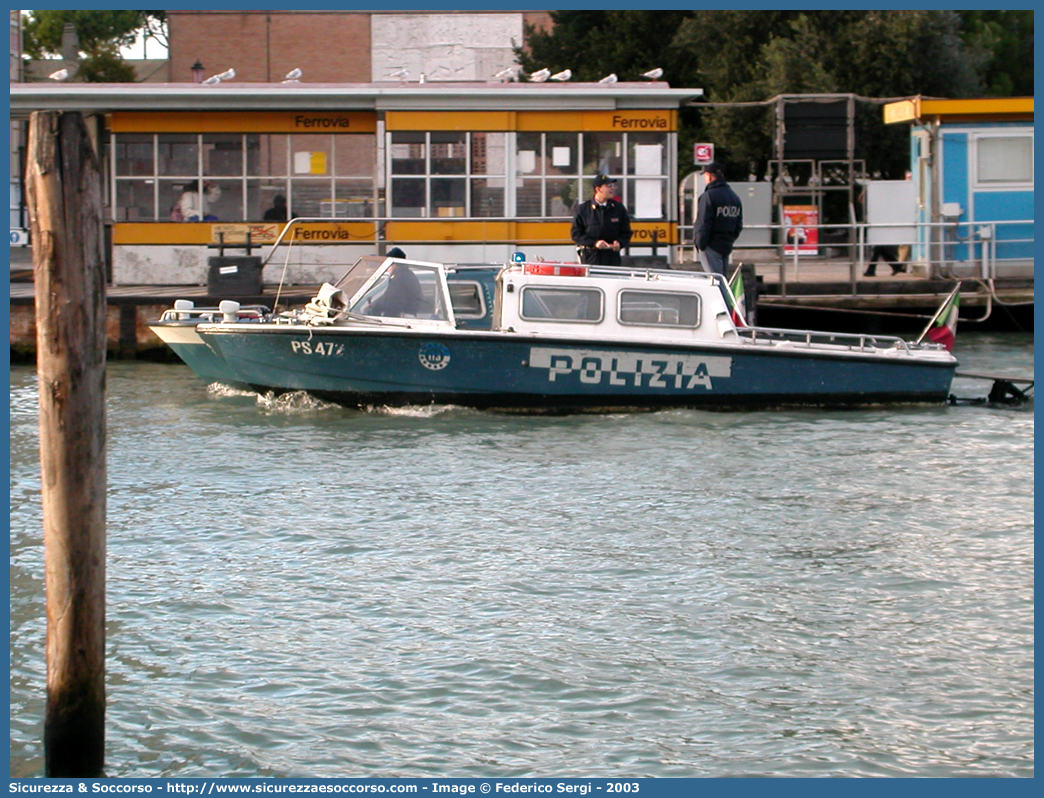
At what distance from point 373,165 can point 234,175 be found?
204cm

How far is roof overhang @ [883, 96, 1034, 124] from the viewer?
2233 centimetres

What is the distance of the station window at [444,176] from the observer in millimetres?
21172

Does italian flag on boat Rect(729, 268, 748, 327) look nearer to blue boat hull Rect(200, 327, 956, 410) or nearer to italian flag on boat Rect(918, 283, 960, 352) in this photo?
blue boat hull Rect(200, 327, 956, 410)

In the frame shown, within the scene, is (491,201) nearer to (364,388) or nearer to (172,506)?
(364,388)

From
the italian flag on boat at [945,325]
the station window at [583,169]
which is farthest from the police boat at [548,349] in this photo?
the station window at [583,169]

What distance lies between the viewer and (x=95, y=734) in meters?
6.01

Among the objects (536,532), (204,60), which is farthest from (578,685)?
(204,60)

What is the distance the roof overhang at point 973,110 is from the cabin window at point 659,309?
1000 centimetres

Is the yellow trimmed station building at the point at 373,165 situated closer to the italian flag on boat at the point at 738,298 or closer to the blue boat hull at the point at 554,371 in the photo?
the italian flag on boat at the point at 738,298

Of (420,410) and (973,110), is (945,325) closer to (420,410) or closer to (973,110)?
(420,410)

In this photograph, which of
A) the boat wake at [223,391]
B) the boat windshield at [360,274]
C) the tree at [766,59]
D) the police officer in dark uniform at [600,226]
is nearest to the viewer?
the boat windshield at [360,274]

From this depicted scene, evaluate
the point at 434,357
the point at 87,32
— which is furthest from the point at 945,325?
the point at 87,32

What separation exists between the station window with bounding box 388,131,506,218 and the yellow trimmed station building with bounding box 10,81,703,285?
0.07ft

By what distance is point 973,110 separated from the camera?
2253 cm
